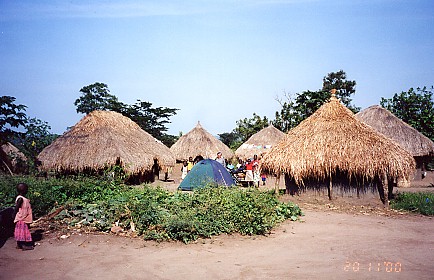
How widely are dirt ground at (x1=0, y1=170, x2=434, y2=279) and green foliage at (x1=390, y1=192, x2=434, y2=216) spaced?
185 centimetres

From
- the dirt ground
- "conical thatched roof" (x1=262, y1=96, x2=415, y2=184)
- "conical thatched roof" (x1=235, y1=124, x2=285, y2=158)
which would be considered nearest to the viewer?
the dirt ground

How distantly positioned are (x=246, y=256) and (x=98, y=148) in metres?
10.6

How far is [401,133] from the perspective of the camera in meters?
18.6

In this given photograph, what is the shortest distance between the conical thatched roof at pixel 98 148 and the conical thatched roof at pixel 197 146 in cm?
747

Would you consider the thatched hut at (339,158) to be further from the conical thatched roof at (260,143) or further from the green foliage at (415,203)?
the conical thatched roof at (260,143)

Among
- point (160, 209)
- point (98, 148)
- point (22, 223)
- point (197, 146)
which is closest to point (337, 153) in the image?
point (160, 209)

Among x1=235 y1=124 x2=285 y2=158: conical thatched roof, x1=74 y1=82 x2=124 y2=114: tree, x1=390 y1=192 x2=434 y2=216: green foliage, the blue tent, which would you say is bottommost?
x1=390 y1=192 x2=434 y2=216: green foliage

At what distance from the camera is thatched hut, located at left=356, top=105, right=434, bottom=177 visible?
59.8 feet

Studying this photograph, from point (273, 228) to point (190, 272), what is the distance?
125 inches

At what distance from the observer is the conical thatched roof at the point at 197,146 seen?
2448 cm

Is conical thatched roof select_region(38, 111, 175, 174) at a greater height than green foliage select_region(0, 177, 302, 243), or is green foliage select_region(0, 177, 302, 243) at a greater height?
conical thatched roof select_region(38, 111, 175, 174)

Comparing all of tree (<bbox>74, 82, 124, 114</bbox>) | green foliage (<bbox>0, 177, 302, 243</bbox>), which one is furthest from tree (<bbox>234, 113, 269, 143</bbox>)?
green foliage (<bbox>0, 177, 302, 243</bbox>)

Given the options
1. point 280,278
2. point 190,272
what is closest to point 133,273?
point 190,272

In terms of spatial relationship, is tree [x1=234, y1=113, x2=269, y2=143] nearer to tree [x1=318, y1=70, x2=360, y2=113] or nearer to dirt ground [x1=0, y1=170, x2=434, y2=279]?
tree [x1=318, y1=70, x2=360, y2=113]
